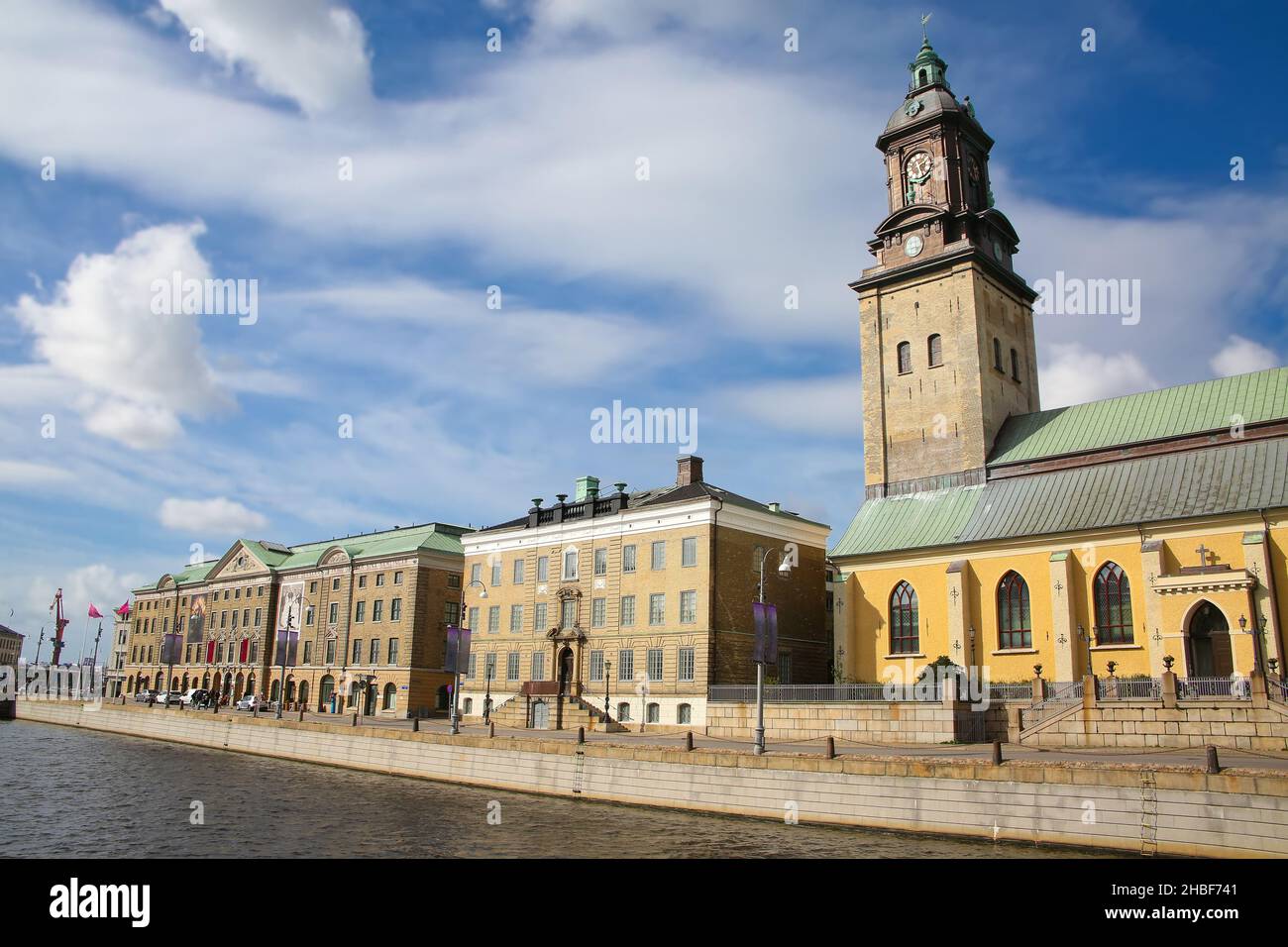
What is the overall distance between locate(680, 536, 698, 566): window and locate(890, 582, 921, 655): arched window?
1094cm

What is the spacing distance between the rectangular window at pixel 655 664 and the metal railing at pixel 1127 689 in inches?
961

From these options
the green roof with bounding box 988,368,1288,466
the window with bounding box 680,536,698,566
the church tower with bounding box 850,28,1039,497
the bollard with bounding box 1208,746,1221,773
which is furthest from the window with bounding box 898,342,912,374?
the bollard with bounding box 1208,746,1221,773

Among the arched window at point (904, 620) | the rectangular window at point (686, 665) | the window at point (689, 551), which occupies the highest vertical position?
the window at point (689, 551)

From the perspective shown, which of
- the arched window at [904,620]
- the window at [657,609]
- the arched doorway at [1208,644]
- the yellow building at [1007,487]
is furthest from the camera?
the window at [657,609]

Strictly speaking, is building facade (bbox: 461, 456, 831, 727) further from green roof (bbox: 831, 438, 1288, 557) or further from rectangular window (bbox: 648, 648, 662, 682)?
green roof (bbox: 831, 438, 1288, 557)

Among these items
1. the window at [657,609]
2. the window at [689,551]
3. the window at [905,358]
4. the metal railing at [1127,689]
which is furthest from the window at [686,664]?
the metal railing at [1127,689]

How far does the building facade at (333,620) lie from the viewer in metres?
75.7

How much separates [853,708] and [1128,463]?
1850 centimetres

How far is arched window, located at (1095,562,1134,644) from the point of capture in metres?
42.0

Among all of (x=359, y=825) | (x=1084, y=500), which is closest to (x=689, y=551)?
(x=1084, y=500)

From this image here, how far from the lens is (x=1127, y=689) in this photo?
116 feet

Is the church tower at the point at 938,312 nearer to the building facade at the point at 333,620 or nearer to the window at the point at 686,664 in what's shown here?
the window at the point at 686,664
